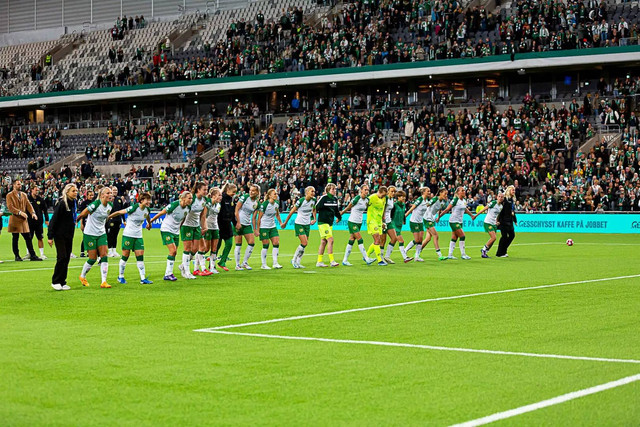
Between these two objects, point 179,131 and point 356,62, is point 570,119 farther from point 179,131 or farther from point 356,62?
point 179,131

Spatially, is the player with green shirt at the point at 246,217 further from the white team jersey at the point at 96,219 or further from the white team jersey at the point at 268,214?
the white team jersey at the point at 96,219

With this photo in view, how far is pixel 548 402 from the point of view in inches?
293

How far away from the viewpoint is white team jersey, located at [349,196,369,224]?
929 inches

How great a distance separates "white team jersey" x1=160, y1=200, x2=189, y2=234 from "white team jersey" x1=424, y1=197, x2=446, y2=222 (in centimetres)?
919

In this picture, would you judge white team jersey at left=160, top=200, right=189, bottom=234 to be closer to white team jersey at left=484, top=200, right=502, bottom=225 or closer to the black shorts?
the black shorts

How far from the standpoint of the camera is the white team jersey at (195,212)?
19688mm

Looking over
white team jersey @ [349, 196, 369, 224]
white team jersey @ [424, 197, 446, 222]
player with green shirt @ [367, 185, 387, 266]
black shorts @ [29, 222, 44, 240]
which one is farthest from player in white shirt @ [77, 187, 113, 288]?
white team jersey @ [424, 197, 446, 222]

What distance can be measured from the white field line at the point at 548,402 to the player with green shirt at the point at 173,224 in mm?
12248

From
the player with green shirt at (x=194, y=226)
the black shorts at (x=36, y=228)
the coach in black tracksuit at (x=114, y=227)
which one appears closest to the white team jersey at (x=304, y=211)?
the player with green shirt at (x=194, y=226)

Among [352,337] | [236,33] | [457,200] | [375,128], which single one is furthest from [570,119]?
[352,337]

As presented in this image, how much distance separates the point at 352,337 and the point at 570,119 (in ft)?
123

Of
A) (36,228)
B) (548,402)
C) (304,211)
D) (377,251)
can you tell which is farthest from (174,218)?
(548,402)

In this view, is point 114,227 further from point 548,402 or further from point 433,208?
point 548,402

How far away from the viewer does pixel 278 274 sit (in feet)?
67.5
